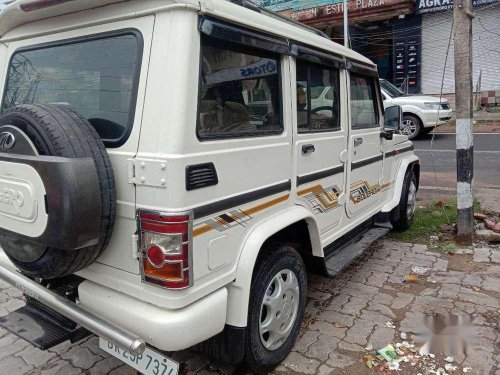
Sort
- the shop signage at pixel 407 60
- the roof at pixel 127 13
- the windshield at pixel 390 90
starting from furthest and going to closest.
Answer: the shop signage at pixel 407 60 → the windshield at pixel 390 90 → the roof at pixel 127 13

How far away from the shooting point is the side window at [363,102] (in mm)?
3748

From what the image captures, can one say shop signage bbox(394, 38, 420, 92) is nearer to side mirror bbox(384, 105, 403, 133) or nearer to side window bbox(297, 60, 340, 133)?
side mirror bbox(384, 105, 403, 133)

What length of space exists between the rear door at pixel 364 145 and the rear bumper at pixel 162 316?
6.05 ft

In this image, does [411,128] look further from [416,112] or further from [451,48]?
[451,48]

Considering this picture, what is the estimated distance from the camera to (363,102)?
13.2 ft

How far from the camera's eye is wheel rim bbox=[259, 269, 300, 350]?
2.64 metres

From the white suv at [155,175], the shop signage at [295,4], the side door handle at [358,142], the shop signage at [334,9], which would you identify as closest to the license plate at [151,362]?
the white suv at [155,175]

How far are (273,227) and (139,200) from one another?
81cm

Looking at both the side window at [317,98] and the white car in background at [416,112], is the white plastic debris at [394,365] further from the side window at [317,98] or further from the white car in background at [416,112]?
the white car in background at [416,112]

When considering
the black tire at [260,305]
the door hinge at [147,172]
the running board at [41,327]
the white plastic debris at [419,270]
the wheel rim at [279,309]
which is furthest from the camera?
the white plastic debris at [419,270]

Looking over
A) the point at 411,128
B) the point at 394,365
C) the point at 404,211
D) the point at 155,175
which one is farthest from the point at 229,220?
the point at 411,128

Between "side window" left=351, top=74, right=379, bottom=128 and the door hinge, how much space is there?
2196 mm

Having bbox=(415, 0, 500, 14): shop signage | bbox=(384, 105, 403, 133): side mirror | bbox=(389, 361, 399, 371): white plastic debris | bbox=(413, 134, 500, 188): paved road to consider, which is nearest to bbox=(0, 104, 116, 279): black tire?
bbox=(389, 361, 399, 371): white plastic debris

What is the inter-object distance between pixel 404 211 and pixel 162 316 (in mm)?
3796
